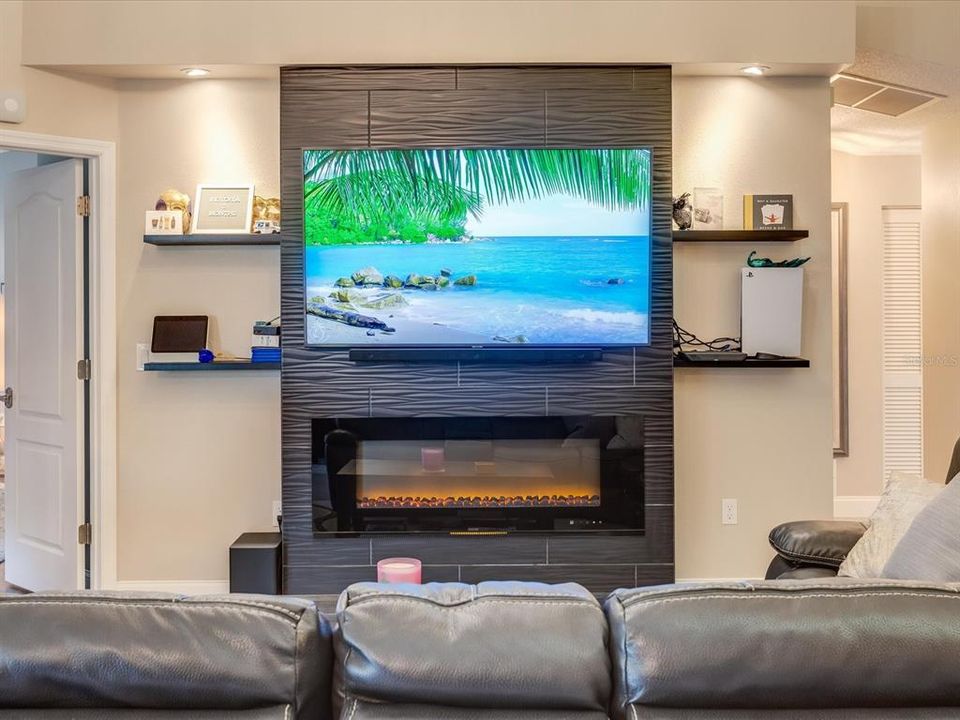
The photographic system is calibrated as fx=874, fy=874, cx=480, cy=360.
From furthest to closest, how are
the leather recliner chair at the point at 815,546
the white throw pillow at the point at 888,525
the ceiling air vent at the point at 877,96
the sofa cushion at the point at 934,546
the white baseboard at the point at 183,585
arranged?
1. the ceiling air vent at the point at 877,96
2. the white baseboard at the point at 183,585
3. the leather recliner chair at the point at 815,546
4. the white throw pillow at the point at 888,525
5. the sofa cushion at the point at 934,546

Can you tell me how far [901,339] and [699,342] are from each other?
2.55m

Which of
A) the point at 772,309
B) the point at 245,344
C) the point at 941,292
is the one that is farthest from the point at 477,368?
the point at 941,292

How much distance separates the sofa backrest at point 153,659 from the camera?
1.00 m

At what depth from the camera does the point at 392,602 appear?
1051mm

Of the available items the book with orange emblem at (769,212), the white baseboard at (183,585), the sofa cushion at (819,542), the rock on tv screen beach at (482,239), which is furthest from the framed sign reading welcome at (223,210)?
the sofa cushion at (819,542)

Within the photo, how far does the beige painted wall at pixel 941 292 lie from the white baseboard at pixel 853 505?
0.55 m

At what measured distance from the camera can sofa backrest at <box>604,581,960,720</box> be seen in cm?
100

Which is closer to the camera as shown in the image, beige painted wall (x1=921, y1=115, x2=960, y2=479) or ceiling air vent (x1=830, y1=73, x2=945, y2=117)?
ceiling air vent (x1=830, y1=73, x2=945, y2=117)

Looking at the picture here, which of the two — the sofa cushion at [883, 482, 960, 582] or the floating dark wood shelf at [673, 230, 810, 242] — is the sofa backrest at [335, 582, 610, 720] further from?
the floating dark wood shelf at [673, 230, 810, 242]

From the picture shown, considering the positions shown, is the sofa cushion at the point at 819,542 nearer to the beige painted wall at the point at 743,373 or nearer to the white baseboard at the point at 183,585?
the beige painted wall at the point at 743,373

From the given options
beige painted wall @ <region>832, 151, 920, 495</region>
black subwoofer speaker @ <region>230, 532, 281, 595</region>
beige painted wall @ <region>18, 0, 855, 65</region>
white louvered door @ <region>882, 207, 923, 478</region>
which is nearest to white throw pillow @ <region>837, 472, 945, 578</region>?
beige painted wall @ <region>18, 0, 855, 65</region>

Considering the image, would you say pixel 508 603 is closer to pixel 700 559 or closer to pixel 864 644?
pixel 864 644

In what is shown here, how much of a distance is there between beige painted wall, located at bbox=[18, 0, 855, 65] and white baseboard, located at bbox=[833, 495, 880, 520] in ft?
10.3

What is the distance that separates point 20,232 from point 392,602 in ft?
12.9
